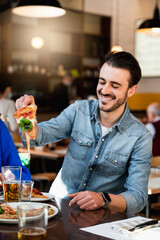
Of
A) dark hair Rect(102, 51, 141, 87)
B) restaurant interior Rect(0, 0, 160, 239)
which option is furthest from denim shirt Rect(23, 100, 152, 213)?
restaurant interior Rect(0, 0, 160, 239)

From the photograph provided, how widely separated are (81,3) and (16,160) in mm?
7448

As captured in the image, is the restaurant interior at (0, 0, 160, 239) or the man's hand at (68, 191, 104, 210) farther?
the restaurant interior at (0, 0, 160, 239)

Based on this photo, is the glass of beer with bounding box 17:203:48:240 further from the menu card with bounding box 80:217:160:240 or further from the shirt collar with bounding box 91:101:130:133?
the shirt collar with bounding box 91:101:130:133

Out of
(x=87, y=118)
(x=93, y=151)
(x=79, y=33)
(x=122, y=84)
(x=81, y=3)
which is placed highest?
(x=81, y=3)

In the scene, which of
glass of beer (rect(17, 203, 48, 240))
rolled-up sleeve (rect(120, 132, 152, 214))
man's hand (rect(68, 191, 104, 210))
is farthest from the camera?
rolled-up sleeve (rect(120, 132, 152, 214))

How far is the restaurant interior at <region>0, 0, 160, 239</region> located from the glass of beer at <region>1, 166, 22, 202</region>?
204 inches

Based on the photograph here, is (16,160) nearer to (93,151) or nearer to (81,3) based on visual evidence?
(93,151)

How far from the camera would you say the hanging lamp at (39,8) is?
381 centimetres

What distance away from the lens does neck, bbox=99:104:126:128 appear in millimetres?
2402

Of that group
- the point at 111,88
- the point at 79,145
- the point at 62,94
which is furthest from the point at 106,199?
the point at 62,94

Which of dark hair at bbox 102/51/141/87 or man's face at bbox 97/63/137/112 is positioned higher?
dark hair at bbox 102/51/141/87

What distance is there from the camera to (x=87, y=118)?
248 cm

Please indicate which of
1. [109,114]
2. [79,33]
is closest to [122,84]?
[109,114]

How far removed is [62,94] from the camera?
9.12 m
